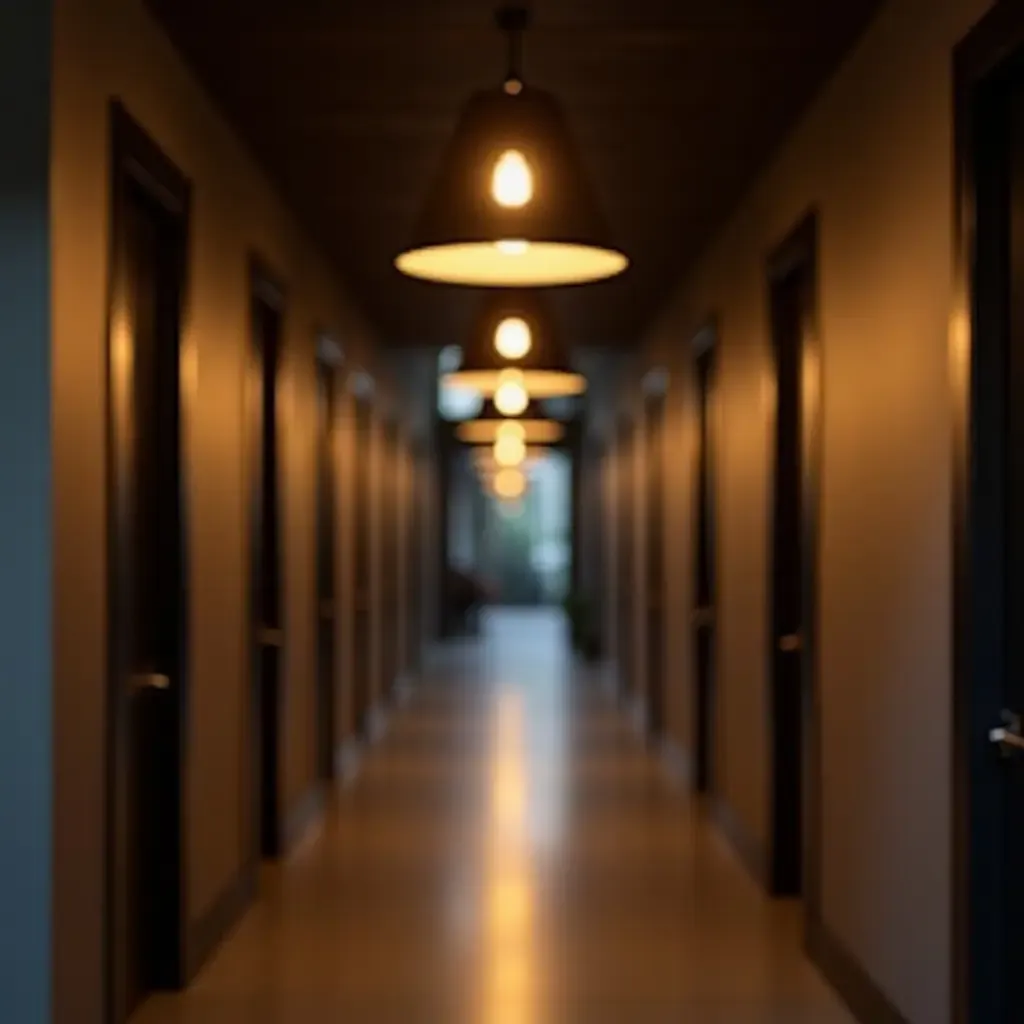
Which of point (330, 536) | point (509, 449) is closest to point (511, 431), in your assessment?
point (509, 449)

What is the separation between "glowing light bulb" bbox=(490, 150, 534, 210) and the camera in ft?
12.6

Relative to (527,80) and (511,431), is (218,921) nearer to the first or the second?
(527,80)

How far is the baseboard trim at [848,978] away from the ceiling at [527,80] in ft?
9.21

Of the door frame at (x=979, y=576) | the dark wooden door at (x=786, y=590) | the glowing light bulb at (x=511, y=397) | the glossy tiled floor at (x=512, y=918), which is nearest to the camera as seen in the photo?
the door frame at (x=979, y=576)

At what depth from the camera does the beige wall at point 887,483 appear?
463cm

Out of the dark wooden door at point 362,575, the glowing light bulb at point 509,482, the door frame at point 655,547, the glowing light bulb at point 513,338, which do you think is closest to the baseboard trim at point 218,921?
the glowing light bulb at point 513,338

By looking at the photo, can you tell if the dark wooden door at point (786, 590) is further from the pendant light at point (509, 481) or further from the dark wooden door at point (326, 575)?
the pendant light at point (509, 481)

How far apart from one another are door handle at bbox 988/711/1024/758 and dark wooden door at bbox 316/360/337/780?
19.3ft

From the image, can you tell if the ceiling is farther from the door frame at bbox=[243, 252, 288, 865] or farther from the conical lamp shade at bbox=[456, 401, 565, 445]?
the conical lamp shade at bbox=[456, 401, 565, 445]

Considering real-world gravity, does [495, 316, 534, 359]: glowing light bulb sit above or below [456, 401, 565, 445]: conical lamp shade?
below

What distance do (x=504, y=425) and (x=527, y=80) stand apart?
22.7ft

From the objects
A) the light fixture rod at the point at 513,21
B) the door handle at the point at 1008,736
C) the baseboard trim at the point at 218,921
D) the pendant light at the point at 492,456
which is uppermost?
the light fixture rod at the point at 513,21

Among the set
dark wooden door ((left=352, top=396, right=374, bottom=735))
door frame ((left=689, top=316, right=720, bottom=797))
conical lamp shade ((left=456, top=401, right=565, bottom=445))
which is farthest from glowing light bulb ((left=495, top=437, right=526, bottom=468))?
door frame ((left=689, top=316, right=720, bottom=797))

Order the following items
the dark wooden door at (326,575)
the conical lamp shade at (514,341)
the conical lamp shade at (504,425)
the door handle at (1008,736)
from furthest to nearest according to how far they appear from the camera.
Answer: the conical lamp shade at (504,425)
the dark wooden door at (326,575)
the conical lamp shade at (514,341)
the door handle at (1008,736)
